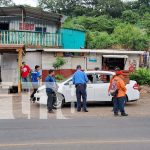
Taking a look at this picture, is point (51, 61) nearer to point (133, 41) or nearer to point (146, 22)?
point (133, 41)

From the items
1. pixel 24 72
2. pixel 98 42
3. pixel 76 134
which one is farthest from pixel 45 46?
pixel 76 134

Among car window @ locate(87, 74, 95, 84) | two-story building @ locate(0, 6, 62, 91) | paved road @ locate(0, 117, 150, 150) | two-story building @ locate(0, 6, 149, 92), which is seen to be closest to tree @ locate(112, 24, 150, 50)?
two-story building @ locate(0, 6, 149, 92)

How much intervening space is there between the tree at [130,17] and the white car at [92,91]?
44.9 m

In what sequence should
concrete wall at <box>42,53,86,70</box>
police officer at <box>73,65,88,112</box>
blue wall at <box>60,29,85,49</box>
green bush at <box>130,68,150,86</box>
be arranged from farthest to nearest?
blue wall at <box>60,29,85,49</box>, concrete wall at <box>42,53,86,70</box>, green bush at <box>130,68,150,86</box>, police officer at <box>73,65,88,112</box>

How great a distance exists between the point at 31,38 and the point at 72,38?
384 centimetres

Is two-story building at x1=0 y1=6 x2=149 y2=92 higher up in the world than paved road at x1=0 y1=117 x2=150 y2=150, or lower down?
higher up

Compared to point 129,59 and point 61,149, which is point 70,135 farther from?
point 129,59

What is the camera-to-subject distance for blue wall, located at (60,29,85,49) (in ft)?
108

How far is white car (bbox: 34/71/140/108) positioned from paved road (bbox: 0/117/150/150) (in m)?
4.00

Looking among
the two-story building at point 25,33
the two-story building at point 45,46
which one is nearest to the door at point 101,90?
the two-story building at point 25,33

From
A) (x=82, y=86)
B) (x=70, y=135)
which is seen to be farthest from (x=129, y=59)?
(x=70, y=135)

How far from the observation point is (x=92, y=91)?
19.9 m

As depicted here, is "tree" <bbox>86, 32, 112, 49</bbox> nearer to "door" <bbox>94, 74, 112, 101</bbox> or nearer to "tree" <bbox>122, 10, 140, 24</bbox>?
"door" <bbox>94, 74, 112, 101</bbox>

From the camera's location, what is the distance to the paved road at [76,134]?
1002 centimetres
